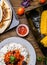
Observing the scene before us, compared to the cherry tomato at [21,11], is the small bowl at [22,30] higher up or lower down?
lower down

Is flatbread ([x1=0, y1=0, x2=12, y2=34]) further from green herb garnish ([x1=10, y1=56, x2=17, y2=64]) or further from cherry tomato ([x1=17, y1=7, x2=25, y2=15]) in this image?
green herb garnish ([x1=10, y1=56, x2=17, y2=64])

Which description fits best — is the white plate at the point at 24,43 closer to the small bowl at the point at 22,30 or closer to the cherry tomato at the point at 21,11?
the small bowl at the point at 22,30

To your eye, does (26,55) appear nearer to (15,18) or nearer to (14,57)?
(14,57)

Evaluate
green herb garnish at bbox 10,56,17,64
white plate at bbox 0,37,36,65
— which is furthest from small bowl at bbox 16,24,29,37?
green herb garnish at bbox 10,56,17,64

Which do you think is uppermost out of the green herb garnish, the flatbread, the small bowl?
the flatbread

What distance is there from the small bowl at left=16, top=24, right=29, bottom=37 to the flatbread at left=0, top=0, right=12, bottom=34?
0.21 feet

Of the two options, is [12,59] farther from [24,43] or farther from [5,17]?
[5,17]

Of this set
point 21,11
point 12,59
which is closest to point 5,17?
point 21,11

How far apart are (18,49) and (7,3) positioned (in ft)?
0.88

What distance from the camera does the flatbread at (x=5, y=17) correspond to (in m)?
1.50

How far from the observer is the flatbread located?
4.93ft

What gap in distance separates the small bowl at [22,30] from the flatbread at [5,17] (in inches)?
2.5

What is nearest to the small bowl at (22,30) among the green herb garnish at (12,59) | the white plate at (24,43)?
the white plate at (24,43)

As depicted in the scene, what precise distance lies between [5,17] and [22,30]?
116 millimetres
